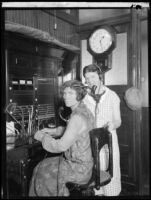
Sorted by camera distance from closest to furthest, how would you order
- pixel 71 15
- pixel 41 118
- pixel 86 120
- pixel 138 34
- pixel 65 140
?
pixel 65 140
pixel 86 120
pixel 41 118
pixel 138 34
pixel 71 15

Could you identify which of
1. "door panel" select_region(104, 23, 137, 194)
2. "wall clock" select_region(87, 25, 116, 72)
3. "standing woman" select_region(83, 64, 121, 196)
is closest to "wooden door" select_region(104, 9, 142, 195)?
"door panel" select_region(104, 23, 137, 194)

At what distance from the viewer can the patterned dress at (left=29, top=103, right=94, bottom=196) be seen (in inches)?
86.2

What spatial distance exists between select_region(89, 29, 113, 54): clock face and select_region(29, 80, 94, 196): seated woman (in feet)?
4.89

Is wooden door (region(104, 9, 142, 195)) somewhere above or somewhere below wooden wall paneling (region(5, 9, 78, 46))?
below

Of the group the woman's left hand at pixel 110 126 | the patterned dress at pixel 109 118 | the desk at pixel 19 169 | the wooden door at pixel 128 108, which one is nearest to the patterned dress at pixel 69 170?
the desk at pixel 19 169

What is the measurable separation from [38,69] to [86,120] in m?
1.35

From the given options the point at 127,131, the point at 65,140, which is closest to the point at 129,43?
the point at 127,131

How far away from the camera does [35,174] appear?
2299 mm

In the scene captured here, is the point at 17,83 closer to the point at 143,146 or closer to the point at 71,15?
the point at 71,15

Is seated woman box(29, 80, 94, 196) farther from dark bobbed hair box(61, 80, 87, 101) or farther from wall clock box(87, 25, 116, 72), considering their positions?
wall clock box(87, 25, 116, 72)

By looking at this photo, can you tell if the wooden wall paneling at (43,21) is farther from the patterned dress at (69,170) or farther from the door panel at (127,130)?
the patterned dress at (69,170)

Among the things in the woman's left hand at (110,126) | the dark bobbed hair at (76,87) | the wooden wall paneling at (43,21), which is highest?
the wooden wall paneling at (43,21)

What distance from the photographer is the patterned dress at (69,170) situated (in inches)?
86.2

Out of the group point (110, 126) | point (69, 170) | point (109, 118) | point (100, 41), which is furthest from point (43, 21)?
point (69, 170)
